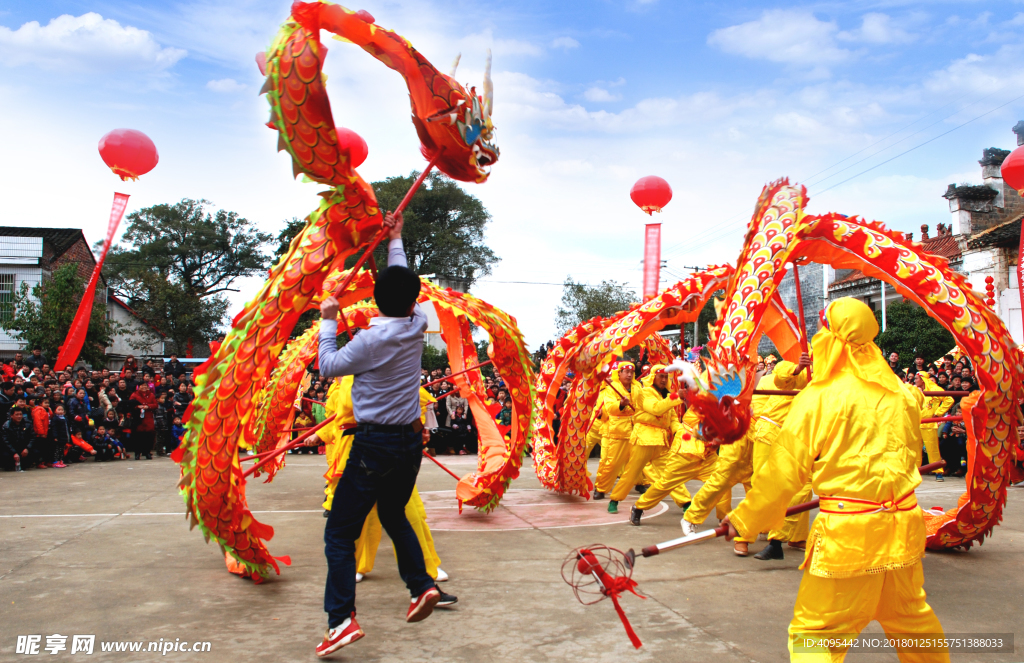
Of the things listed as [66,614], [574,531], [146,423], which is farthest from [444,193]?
[66,614]

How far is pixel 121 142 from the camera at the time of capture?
7.83m

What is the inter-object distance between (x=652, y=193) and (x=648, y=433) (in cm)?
290

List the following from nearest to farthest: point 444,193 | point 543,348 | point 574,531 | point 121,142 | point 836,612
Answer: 1. point 836,612
2. point 574,531
3. point 121,142
4. point 543,348
5. point 444,193

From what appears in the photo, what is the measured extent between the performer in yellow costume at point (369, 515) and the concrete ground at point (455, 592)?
7.0 inches

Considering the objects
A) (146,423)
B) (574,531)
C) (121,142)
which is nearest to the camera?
(574,531)

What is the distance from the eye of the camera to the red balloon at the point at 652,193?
841cm

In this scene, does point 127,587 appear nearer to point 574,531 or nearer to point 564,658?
point 564,658

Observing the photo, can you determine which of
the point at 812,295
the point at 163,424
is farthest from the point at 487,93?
the point at 812,295

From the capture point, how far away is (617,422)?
7.86 metres

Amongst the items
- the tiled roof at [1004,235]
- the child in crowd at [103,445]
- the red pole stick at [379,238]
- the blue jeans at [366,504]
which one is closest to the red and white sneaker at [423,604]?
the blue jeans at [366,504]

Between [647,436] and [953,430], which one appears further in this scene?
[953,430]

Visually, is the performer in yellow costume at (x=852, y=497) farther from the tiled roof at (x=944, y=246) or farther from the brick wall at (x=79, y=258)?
the brick wall at (x=79, y=258)

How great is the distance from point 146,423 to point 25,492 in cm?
414

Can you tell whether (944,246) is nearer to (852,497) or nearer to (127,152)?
(127,152)
